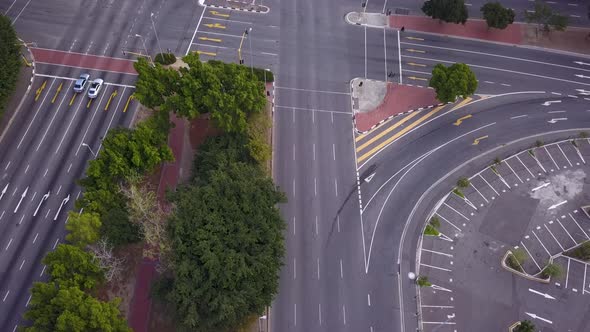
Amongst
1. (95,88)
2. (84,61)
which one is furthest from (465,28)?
(84,61)

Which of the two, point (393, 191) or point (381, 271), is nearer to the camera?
point (381, 271)

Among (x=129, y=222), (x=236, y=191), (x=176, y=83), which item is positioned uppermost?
(x=176, y=83)

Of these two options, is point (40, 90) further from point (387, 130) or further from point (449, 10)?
point (449, 10)

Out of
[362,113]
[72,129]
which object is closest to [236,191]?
[362,113]

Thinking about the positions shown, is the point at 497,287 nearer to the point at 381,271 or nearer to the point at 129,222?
the point at 381,271

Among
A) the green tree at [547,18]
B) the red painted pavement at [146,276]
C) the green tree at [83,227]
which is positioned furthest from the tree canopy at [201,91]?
the green tree at [547,18]

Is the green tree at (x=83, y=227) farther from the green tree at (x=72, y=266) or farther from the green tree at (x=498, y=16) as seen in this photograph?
the green tree at (x=498, y=16)
